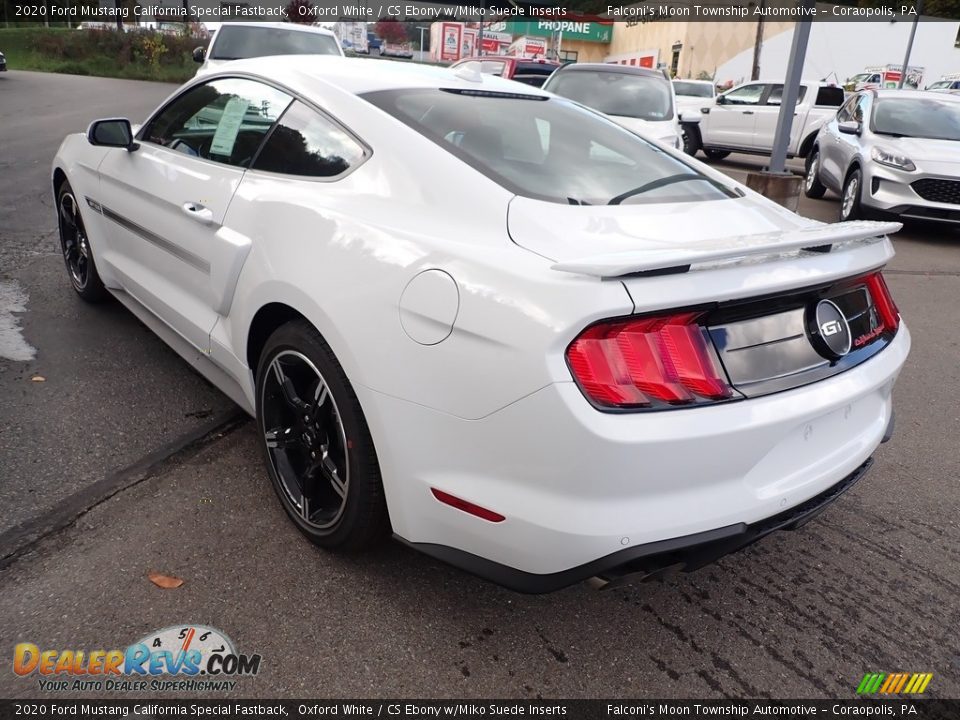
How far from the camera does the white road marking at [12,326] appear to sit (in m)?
3.91

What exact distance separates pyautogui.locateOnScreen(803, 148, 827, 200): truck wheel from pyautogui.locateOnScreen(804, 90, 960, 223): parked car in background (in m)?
0.57

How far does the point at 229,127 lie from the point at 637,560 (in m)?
2.35

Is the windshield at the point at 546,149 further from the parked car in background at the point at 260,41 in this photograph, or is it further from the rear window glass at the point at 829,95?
the rear window glass at the point at 829,95

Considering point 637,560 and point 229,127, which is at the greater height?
point 229,127

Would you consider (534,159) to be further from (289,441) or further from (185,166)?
(185,166)

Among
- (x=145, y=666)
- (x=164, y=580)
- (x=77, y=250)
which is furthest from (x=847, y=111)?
(x=145, y=666)

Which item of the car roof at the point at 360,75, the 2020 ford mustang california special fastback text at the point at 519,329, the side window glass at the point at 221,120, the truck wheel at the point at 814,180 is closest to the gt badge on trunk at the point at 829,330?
the 2020 ford mustang california special fastback text at the point at 519,329

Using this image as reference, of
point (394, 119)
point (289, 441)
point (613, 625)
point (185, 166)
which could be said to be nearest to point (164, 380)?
point (185, 166)

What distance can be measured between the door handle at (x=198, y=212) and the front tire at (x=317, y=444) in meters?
0.64

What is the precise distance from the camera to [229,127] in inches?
120

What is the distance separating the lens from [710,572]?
2.51 m

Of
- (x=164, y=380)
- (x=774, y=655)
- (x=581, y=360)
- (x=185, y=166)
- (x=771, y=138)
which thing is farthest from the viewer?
(x=771, y=138)

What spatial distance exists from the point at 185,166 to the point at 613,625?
7.97ft

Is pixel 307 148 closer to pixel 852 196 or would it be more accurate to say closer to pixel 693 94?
pixel 852 196
